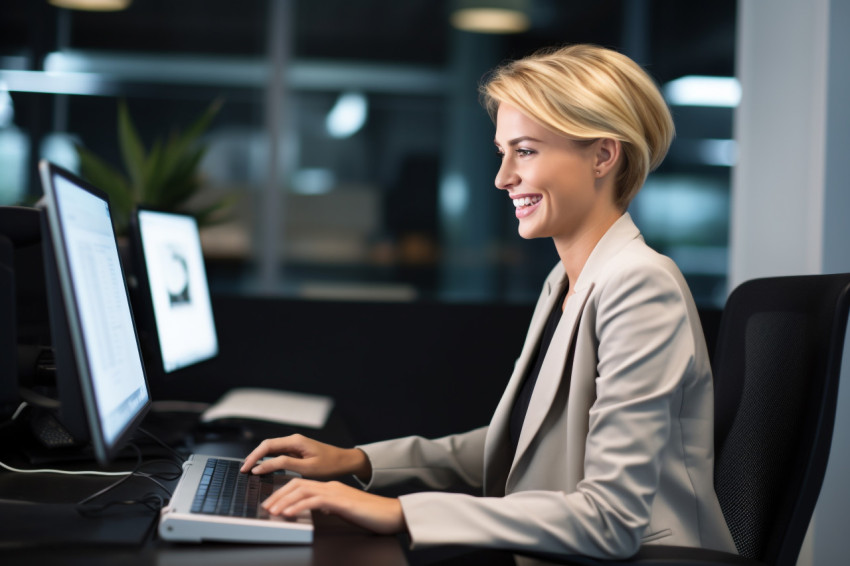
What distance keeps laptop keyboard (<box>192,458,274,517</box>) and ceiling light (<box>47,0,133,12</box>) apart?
358 cm

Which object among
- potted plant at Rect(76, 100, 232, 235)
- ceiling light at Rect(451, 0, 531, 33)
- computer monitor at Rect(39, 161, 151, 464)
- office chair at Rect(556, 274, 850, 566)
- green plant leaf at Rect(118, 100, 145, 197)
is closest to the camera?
computer monitor at Rect(39, 161, 151, 464)

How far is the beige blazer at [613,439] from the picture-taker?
0.96 meters

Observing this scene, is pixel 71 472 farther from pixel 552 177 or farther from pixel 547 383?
pixel 552 177

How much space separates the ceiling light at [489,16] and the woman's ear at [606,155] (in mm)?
3265

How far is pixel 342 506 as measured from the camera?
97 cm

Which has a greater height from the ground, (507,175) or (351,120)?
(351,120)

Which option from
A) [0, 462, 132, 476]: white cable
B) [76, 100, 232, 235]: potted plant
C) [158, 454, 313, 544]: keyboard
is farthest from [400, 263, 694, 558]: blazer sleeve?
[76, 100, 232, 235]: potted plant

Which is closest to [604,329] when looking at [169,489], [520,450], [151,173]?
[520,450]

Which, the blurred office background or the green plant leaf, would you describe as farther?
the blurred office background

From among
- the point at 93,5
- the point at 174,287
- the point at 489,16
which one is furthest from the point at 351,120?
the point at 174,287

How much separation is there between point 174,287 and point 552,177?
3.16ft

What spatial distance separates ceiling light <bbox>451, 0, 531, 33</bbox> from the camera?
4273 mm

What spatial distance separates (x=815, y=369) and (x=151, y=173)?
6.35ft

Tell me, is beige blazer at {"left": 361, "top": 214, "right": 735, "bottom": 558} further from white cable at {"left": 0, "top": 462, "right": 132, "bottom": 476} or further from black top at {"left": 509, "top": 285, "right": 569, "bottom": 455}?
white cable at {"left": 0, "top": 462, "right": 132, "bottom": 476}
